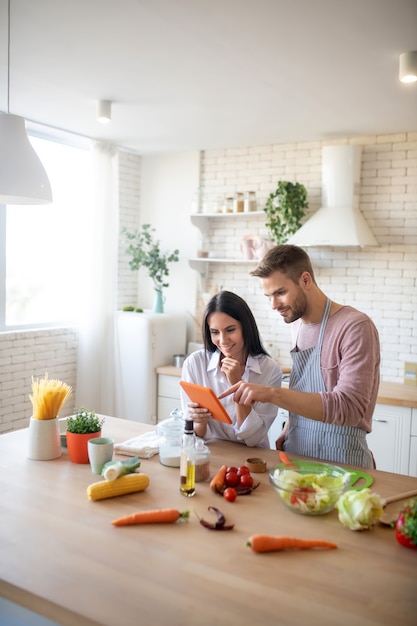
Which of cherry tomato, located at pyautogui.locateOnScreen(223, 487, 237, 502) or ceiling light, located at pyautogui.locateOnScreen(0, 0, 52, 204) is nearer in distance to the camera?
cherry tomato, located at pyautogui.locateOnScreen(223, 487, 237, 502)

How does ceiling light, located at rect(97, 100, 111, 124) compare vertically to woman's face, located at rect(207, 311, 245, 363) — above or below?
above

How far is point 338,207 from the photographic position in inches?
187

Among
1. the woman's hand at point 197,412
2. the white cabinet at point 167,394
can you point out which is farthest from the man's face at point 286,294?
the white cabinet at point 167,394

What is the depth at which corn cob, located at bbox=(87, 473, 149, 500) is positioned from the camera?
6.28 feet

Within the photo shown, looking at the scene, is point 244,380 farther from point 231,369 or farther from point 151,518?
point 151,518

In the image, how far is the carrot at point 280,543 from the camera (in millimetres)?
1580

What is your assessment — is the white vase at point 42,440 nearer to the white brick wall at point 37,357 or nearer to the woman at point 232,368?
the woman at point 232,368

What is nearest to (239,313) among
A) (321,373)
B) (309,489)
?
(321,373)

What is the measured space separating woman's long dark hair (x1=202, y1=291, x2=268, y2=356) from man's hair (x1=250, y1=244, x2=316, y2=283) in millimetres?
221

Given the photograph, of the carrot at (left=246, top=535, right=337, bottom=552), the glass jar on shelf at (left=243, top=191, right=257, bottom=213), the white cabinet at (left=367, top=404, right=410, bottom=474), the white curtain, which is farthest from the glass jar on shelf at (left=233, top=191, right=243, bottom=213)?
the carrot at (left=246, top=535, right=337, bottom=552)

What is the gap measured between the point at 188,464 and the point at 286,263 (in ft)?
3.12

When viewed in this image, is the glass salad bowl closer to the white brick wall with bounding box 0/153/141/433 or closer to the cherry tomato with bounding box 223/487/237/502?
the cherry tomato with bounding box 223/487/237/502

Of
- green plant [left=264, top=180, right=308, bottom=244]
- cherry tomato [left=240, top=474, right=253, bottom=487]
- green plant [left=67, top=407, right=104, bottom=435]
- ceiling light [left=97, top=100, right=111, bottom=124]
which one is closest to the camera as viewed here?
cherry tomato [left=240, top=474, right=253, bottom=487]

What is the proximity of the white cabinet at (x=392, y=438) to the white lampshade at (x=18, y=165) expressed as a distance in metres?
3.00
